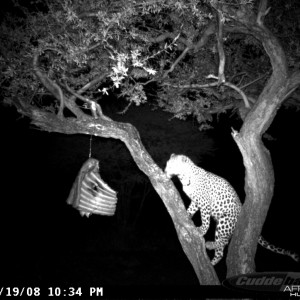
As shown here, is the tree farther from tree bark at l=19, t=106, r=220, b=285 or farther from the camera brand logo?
the camera brand logo

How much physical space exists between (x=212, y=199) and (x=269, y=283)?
147 centimetres

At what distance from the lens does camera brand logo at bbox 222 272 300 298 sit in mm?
4262

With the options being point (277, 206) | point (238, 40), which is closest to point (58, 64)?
point (238, 40)

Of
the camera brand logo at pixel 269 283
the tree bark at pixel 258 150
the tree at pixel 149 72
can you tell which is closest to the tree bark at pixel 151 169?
the tree at pixel 149 72

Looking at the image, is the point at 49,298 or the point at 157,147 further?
the point at 157,147

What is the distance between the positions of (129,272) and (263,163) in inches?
241

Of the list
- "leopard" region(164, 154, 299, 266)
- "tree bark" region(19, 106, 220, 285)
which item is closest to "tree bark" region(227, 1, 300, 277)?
"tree bark" region(19, 106, 220, 285)

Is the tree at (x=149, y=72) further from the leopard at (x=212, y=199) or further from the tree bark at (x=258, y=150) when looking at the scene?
the leopard at (x=212, y=199)

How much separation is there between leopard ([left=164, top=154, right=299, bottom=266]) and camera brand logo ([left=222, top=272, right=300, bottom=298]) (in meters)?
0.73

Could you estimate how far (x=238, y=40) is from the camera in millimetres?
6996

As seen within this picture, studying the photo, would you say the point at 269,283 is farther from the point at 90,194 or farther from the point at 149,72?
the point at 149,72

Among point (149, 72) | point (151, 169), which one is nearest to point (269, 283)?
point (151, 169)

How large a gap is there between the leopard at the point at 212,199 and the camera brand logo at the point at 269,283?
0.73 m

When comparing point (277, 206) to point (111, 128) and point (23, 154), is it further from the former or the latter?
point (111, 128)
